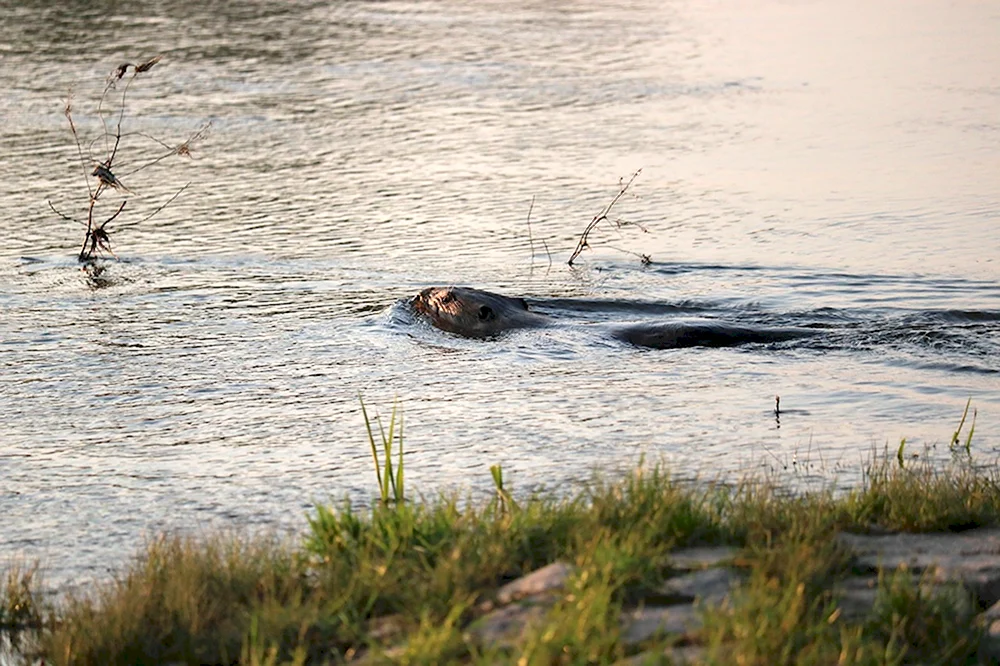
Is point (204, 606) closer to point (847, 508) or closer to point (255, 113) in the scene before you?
point (847, 508)

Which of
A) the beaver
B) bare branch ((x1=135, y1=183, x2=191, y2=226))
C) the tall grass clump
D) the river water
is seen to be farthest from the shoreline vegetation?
bare branch ((x1=135, y1=183, x2=191, y2=226))

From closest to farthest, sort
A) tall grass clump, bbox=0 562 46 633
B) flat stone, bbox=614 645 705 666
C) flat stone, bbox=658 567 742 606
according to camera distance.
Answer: flat stone, bbox=614 645 705 666, flat stone, bbox=658 567 742 606, tall grass clump, bbox=0 562 46 633

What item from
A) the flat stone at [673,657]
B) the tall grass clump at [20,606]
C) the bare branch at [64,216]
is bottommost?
the tall grass clump at [20,606]

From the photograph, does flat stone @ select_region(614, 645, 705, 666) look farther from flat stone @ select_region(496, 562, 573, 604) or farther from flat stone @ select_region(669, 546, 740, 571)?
flat stone @ select_region(669, 546, 740, 571)

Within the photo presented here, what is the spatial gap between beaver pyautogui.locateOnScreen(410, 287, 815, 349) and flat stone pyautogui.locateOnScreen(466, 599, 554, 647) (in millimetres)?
5068

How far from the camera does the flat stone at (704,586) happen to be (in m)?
4.12

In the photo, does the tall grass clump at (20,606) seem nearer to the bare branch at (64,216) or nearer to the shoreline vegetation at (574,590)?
the shoreline vegetation at (574,590)

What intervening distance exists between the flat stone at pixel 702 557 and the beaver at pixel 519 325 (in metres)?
4.52

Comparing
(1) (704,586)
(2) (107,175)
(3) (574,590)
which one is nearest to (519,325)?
(2) (107,175)

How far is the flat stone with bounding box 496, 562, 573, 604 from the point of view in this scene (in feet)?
13.5

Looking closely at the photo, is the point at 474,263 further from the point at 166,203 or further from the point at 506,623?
the point at 506,623

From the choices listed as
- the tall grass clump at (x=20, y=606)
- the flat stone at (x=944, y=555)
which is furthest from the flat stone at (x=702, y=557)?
the tall grass clump at (x=20, y=606)

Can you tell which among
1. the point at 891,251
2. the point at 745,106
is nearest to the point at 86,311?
the point at 891,251

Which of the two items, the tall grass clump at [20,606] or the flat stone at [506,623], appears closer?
the flat stone at [506,623]
